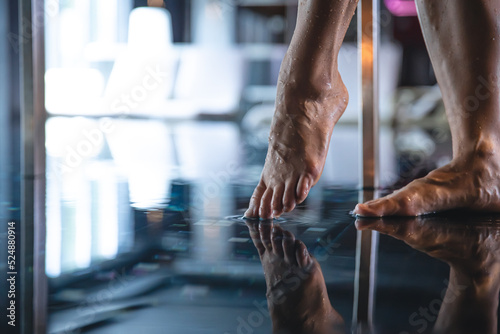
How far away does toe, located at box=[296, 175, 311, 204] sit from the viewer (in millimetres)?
962

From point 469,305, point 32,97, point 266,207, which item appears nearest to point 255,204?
point 266,207

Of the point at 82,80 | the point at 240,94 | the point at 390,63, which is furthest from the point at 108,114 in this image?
the point at 390,63

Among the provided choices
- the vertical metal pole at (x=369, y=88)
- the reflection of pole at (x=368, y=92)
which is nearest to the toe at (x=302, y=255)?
the reflection of pole at (x=368, y=92)

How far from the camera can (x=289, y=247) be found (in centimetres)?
74

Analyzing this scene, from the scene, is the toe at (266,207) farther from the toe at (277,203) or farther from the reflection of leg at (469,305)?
the reflection of leg at (469,305)

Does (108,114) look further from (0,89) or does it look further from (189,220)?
(189,220)

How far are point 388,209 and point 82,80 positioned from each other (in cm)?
446

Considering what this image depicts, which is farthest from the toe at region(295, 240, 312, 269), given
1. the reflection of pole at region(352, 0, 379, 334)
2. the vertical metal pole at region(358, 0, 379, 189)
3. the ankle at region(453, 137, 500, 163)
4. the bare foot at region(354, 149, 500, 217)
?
the vertical metal pole at region(358, 0, 379, 189)

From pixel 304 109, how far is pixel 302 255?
1.29 feet

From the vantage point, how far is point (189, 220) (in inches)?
37.4

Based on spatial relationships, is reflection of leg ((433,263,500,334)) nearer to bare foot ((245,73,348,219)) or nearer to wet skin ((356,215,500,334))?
wet skin ((356,215,500,334))

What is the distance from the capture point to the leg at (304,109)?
98cm

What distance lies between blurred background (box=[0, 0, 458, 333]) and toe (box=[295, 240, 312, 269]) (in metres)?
0.05

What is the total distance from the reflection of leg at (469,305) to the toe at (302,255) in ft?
0.48
